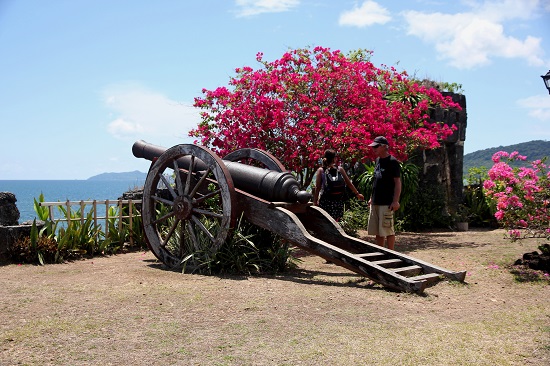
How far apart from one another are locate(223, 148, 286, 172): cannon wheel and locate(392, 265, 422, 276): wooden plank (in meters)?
2.65

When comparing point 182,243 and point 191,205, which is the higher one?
point 191,205

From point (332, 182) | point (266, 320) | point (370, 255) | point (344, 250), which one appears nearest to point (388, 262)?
point (370, 255)

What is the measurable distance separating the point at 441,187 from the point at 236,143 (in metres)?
6.44

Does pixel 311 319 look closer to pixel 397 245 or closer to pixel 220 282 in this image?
pixel 220 282

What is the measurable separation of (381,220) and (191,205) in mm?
2574

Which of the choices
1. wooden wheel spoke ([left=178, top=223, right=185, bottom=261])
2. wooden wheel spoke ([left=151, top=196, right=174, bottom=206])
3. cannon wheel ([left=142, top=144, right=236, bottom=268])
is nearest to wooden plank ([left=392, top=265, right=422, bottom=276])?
cannon wheel ([left=142, top=144, right=236, bottom=268])

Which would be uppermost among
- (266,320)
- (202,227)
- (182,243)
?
(202,227)

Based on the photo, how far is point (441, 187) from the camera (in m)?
15.2

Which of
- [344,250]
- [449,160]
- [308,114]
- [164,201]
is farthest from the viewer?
[449,160]

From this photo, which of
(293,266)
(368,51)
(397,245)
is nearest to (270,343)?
(293,266)

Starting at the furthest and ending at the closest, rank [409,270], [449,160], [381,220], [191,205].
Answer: [449,160], [191,205], [381,220], [409,270]

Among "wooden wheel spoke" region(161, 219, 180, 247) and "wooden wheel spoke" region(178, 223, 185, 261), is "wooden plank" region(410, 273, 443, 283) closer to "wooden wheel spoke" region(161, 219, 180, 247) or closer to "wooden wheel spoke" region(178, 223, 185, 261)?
"wooden wheel spoke" region(178, 223, 185, 261)

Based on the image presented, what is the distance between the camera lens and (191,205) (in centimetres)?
→ 809

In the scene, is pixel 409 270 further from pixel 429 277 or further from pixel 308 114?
pixel 308 114
